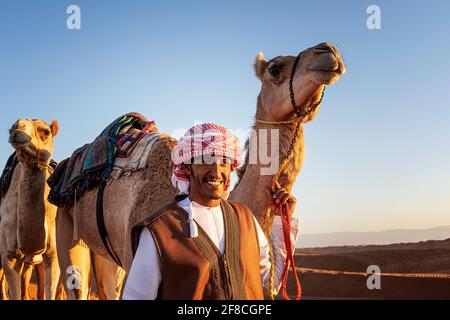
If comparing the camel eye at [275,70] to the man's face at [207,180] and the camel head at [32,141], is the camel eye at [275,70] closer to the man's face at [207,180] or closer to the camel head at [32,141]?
the man's face at [207,180]

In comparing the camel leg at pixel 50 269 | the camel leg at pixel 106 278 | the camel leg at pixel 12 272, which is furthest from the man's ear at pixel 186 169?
the camel leg at pixel 12 272

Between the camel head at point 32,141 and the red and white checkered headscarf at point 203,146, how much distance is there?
16.3 ft

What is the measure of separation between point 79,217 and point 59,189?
507mm

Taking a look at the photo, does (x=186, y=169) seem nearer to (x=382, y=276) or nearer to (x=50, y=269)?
(x=50, y=269)

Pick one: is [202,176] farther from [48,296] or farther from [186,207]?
[48,296]

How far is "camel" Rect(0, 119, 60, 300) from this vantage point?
726cm

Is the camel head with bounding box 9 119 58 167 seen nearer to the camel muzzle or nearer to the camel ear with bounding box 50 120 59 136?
the camel muzzle

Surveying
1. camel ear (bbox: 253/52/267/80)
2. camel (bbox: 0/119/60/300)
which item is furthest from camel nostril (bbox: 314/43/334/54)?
camel (bbox: 0/119/60/300)

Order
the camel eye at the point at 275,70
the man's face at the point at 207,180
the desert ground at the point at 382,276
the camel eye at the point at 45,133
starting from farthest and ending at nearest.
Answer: the desert ground at the point at 382,276
the camel eye at the point at 45,133
the camel eye at the point at 275,70
the man's face at the point at 207,180

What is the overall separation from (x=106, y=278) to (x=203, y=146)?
13.6ft

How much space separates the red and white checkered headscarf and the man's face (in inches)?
1.6

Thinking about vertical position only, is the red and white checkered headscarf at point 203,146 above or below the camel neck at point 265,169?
above

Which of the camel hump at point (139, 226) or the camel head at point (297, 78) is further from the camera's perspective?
the camel head at point (297, 78)

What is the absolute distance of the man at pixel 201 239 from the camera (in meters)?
2.39
